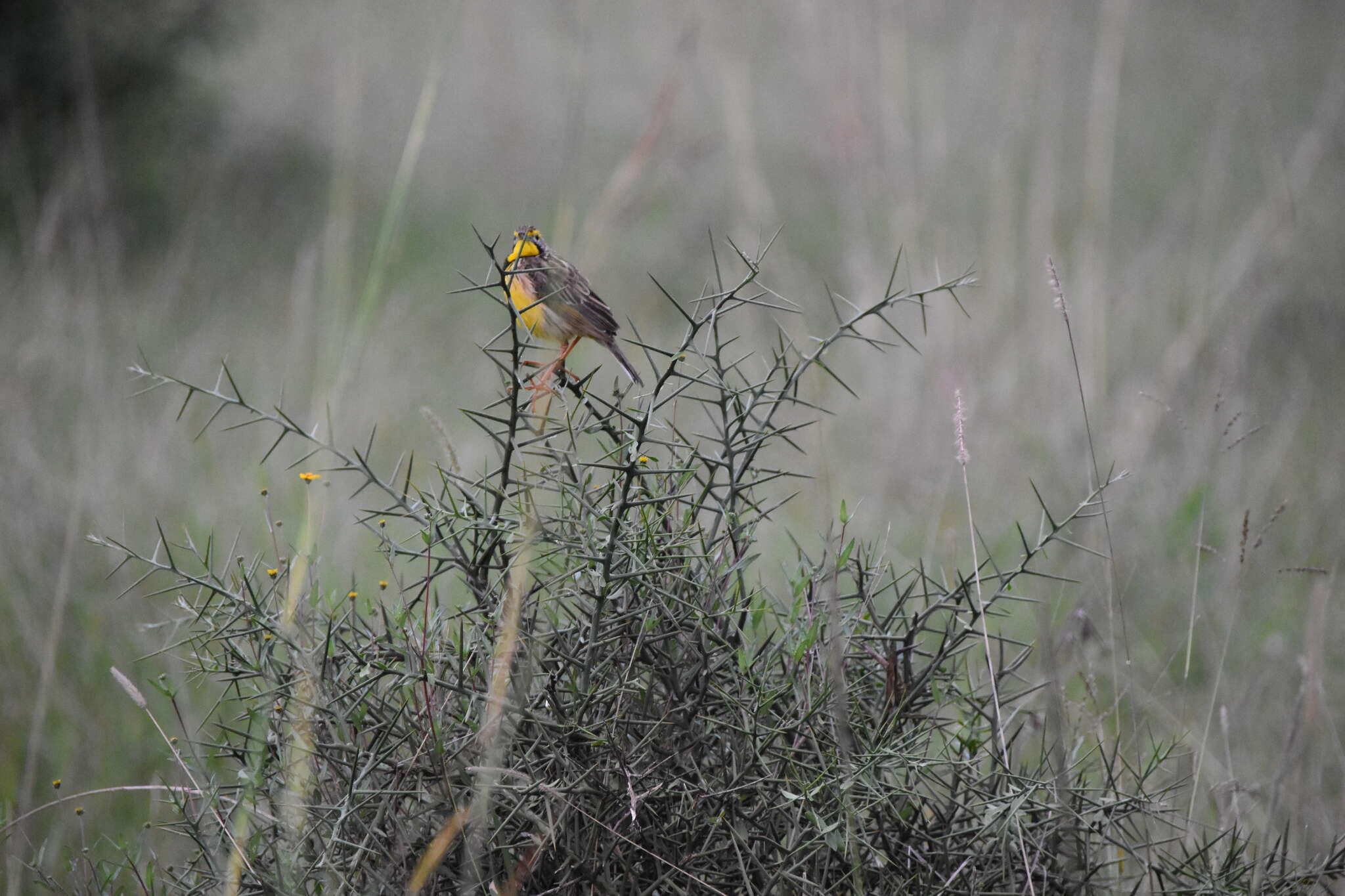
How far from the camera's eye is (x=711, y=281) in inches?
70.1

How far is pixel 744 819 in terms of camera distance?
1286 mm

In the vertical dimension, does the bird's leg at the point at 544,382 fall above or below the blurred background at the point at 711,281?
below

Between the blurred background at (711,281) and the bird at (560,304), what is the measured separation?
10cm

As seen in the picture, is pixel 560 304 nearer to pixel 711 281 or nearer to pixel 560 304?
pixel 560 304

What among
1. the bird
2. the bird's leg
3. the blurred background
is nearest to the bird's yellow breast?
the bird

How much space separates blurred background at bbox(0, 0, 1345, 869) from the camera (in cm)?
307

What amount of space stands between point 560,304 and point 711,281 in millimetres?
558

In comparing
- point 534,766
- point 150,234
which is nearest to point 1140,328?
point 534,766

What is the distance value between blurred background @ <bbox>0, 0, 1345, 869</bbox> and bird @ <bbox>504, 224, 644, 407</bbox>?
0.10 metres

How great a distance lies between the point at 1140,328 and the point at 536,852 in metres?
6.25

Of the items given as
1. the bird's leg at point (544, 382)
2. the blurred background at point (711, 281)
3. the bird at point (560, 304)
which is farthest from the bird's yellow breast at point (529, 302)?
the bird's leg at point (544, 382)

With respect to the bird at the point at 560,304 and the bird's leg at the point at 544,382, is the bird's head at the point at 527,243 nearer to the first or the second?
the bird at the point at 560,304

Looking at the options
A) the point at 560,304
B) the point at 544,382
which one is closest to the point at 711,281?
the point at 544,382

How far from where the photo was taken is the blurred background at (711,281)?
10.1 ft
